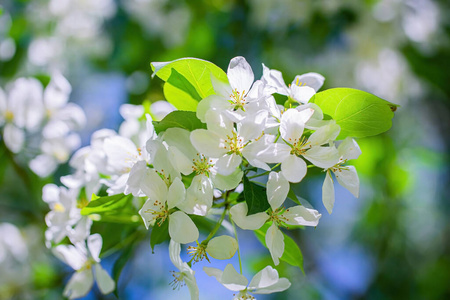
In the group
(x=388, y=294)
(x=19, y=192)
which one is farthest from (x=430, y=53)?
(x=19, y=192)

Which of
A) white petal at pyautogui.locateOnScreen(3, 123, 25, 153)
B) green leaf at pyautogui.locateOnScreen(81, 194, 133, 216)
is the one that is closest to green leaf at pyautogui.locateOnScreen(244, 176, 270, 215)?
green leaf at pyautogui.locateOnScreen(81, 194, 133, 216)

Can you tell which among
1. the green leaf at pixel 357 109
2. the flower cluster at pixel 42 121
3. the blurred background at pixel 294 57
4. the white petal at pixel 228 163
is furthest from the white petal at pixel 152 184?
the blurred background at pixel 294 57

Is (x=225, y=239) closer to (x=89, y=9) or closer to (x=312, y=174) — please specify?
(x=312, y=174)

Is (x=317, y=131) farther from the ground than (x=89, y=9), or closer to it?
farther from the ground

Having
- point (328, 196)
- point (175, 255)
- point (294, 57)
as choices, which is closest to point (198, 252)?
point (175, 255)

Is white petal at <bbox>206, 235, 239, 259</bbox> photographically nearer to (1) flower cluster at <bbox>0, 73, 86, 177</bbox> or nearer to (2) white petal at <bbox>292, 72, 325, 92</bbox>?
(2) white petal at <bbox>292, 72, 325, 92</bbox>

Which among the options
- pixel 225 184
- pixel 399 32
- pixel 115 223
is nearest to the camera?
pixel 225 184
